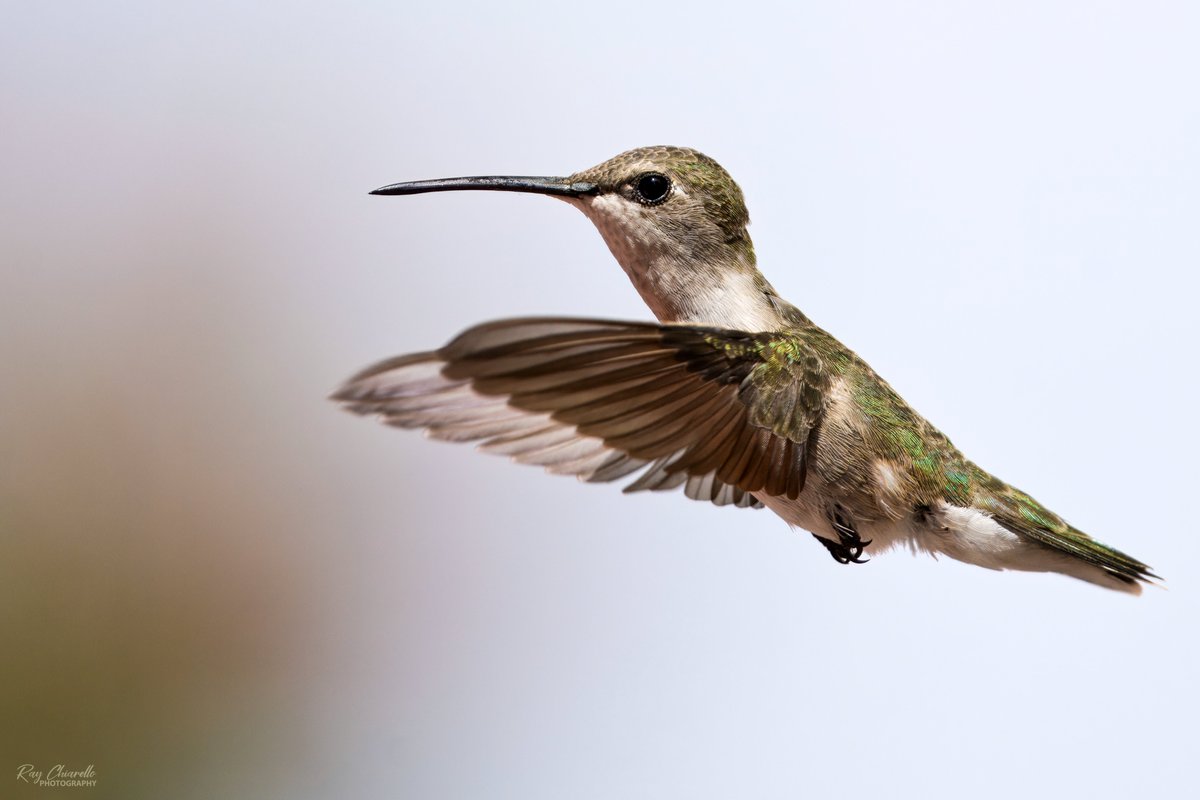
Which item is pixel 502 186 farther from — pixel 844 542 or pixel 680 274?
pixel 844 542

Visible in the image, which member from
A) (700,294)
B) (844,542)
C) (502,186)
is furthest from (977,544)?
(502,186)

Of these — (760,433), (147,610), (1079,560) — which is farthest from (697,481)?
(147,610)

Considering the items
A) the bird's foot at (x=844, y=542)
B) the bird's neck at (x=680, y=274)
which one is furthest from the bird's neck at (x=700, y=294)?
the bird's foot at (x=844, y=542)

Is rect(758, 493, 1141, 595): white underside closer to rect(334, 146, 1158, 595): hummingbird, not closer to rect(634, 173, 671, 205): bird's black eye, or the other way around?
rect(334, 146, 1158, 595): hummingbird

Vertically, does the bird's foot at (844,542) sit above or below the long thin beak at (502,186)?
below

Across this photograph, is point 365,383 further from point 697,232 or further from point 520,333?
point 697,232

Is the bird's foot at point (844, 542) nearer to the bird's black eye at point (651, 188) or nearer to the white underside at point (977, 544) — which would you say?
the white underside at point (977, 544)

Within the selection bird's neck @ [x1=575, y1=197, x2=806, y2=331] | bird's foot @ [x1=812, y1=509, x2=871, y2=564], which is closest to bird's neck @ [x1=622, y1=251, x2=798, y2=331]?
bird's neck @ [x1=575, y1=197, x2=806, y2=331]
